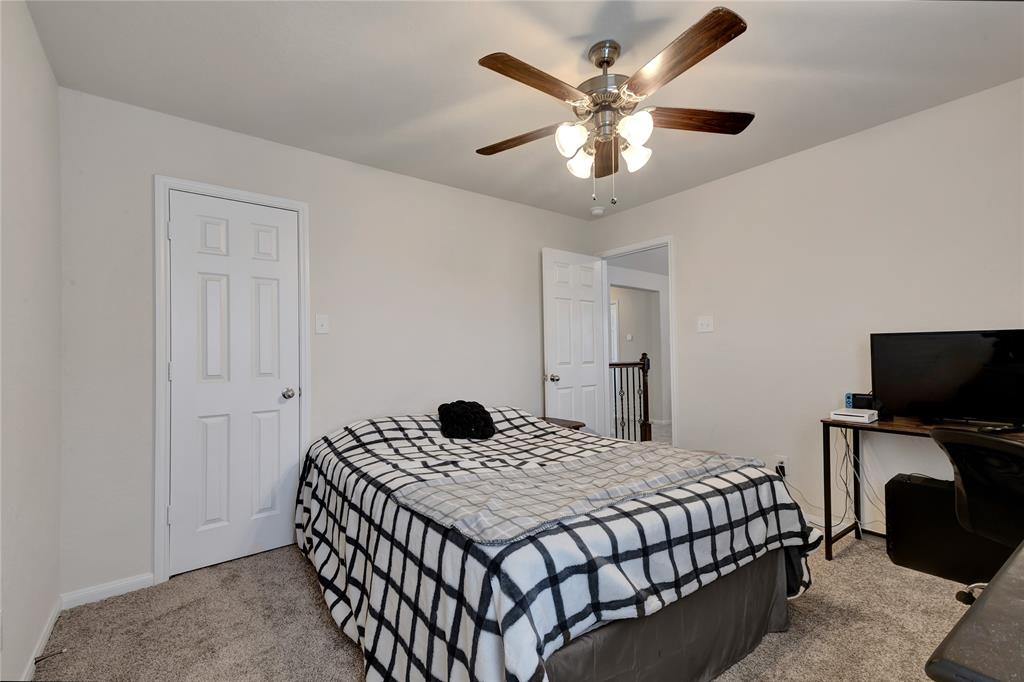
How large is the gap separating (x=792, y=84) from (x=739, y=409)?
→ 6.80 ft

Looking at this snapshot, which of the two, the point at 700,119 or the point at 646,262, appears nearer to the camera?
the point at 700,119

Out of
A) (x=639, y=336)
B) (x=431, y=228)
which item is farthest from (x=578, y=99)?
(x=639, y=336)

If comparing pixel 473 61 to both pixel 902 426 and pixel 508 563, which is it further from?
pixel 902 426

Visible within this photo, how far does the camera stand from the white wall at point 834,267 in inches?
91.3

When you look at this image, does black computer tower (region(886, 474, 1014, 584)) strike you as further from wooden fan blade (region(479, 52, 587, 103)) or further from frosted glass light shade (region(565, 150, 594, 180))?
wooden fan blade (region(479, 52, 587, 103))

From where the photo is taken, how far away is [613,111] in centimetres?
188

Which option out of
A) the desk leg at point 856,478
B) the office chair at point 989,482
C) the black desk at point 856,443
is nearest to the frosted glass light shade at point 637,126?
the office chair at point 989,482

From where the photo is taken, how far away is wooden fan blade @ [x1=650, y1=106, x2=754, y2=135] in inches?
69.6

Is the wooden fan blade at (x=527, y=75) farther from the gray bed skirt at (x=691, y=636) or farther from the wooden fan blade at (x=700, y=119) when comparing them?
the gray bed skirt at (x=691, y=636)

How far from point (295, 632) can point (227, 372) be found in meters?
1.42

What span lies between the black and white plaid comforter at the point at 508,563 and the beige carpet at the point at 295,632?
0.16m

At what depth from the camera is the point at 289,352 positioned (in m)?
2.77

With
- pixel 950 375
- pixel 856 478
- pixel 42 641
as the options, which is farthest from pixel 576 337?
pixel 42 641

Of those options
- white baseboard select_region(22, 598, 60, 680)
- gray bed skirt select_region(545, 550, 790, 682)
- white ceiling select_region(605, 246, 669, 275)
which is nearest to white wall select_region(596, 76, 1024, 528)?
gray bed skirt select_region(545, 550, 790, 682)
